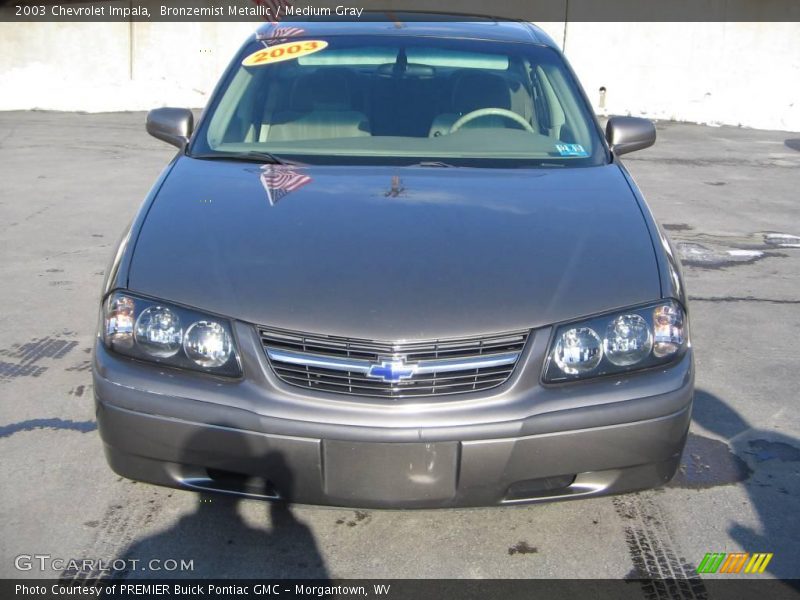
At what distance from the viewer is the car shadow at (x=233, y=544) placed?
2.85 meters

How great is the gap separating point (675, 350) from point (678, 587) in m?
0.72

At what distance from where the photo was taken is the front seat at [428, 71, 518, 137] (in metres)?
4.14

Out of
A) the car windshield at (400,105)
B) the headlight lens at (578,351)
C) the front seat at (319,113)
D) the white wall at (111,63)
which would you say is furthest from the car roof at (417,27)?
the white wall at (111,63)

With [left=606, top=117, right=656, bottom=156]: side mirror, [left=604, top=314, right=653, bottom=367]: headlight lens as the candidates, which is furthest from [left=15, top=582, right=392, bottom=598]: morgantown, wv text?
[left=606, top=117, right=656, bottom=156]: side mirror

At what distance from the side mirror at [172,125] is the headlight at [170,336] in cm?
161

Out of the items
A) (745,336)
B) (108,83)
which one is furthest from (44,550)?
(108,83)

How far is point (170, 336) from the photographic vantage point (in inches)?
108

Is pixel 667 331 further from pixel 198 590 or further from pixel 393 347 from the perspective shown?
pixel 198 590

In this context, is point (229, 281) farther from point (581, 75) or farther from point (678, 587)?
point (581, 75)

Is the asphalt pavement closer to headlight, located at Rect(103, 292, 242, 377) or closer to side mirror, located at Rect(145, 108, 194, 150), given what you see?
headlight, located at Rect(103, 292, 242, 377)

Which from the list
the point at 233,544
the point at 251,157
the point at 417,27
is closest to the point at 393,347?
the point at 233,544

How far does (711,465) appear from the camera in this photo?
363cm

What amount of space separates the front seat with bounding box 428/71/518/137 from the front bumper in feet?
5.64

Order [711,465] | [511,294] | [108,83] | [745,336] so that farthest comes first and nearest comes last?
1. [108,83]
2. [745,336]
3. [711,465]
4. [511,294]
